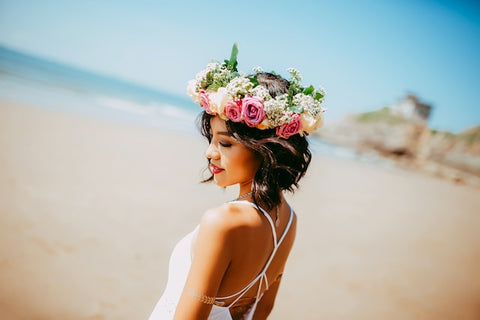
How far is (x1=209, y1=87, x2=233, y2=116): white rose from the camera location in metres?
1.56

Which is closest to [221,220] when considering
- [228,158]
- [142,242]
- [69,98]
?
[228,158]

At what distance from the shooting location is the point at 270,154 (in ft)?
5.22

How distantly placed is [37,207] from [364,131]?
1959 inches

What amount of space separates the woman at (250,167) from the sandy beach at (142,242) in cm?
250

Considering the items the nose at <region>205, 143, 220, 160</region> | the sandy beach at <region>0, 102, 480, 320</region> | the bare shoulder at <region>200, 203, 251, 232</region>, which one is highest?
the nose at <region>205, 143, 220, 160</region>

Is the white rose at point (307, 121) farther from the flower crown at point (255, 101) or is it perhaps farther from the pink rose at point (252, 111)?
→ the pink rose at point (252, 111)

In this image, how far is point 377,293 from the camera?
16.7 ft

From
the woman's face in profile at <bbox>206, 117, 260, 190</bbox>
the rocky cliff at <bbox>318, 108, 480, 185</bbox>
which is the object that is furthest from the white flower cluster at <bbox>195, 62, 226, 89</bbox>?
the rocky cliff at <bbox>318, 108, 480, 185</bbox>

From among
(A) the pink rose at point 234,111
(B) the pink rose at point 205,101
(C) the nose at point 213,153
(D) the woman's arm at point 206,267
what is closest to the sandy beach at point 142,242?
(D) the woman's arm at point 206,267

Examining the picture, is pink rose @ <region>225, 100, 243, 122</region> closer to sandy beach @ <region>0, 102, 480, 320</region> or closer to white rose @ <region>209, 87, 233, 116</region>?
white rose @ <region>209, 87, 233, 116</region>

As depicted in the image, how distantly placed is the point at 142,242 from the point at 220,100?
3.99m

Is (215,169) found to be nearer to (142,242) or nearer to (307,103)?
(307,103)

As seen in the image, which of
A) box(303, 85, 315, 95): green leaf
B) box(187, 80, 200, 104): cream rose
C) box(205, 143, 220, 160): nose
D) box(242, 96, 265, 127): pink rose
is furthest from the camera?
box(187, 80, 200, 104): cream rose

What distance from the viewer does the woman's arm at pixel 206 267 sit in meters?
1.24
